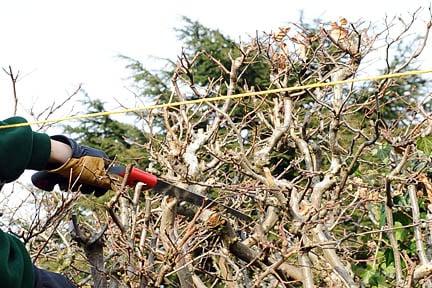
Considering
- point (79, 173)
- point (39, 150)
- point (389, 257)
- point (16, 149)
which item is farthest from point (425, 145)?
point (16, 149)

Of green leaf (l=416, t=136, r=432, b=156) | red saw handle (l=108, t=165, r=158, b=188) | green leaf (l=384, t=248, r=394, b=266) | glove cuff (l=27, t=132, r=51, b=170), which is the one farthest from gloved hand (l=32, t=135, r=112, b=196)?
green leaf (l=384, t=248, r=394, b=266)

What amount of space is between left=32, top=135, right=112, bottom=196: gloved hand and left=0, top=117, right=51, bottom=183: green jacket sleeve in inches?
5.8

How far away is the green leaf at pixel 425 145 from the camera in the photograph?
11.9ft

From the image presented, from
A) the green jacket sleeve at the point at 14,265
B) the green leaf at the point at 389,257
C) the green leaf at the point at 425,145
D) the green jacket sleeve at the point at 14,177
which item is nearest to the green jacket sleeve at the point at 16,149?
the green jacket sleeve at the point at 14,177

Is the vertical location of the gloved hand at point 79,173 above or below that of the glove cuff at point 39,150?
below

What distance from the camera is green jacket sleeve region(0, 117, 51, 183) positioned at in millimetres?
1305

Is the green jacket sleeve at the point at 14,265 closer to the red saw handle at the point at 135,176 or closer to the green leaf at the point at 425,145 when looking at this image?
the red saw handle at the point at 135,176

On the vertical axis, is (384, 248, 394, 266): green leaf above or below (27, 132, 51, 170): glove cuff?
below

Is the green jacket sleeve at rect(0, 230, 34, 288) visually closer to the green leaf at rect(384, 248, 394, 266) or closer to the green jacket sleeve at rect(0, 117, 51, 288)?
the green jacket sleeve at rect(0, 117, 51, 288)

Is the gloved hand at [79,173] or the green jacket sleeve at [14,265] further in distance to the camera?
the gloved hand at [79,173]

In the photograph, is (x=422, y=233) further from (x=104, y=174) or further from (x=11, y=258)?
(x=11, y=258)

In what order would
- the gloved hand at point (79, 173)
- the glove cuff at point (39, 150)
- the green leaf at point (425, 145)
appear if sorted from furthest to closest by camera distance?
the green leaf at point (425, 145) → the gloved hand at point (79, 173) → the glove cuff at point (39, 150)

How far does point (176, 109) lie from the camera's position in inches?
199

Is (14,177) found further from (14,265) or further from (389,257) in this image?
(389,257)
